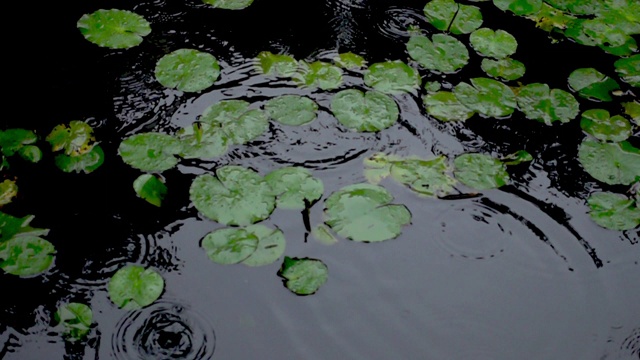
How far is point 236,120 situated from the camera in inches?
104

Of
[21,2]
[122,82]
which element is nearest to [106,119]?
[122,82]

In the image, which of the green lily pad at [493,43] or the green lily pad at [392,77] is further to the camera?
the green lily pad at [493,43]

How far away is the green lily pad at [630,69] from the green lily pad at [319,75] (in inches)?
60.3

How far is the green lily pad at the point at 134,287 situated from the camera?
208 cm

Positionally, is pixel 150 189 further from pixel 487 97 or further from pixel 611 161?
pixel 611 161

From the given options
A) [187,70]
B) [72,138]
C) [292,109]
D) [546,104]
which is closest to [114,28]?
[187,70]

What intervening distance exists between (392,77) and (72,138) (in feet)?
5.07

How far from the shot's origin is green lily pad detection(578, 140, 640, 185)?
264cm

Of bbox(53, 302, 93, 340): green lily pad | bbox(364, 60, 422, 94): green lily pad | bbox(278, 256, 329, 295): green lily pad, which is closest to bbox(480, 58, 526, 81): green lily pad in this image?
bbox(364, 60, 422, 94): green lily pad

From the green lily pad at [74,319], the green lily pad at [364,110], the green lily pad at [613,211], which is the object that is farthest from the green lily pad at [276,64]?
the green lily pad at [613,211]

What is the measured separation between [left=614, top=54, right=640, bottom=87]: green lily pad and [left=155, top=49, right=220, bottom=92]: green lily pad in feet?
7.03

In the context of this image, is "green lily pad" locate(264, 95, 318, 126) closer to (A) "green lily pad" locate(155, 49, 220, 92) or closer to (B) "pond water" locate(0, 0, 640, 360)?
(B) "pond water" locate(0, 0, 640, 360)

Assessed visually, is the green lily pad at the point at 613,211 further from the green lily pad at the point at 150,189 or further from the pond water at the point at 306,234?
the green lily pad at the point at 150,189

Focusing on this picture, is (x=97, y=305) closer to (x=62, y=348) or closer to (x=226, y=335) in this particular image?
(x=62, y=348)
